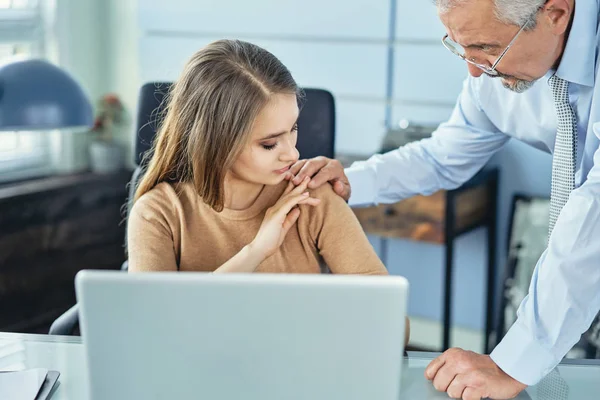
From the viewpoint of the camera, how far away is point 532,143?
187cm

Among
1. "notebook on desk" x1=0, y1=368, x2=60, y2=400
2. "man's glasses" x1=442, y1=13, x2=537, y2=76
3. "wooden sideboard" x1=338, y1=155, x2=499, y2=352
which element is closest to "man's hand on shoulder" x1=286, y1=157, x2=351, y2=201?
"man's glasses" x1=442, y1=13, x2=537, y2=76

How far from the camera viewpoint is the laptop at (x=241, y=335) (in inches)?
31.8

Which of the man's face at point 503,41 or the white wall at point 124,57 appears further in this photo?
the white wall at point 124,57

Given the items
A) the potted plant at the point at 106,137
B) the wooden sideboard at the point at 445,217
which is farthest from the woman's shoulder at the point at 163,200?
the potted plant at the point at 106,137

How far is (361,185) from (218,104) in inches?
20.9

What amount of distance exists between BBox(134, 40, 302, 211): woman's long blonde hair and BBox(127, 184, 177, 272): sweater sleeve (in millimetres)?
82

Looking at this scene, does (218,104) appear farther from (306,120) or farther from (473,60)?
(473,60)

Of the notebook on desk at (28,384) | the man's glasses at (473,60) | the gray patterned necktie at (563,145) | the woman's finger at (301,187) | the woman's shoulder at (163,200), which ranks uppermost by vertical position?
the man's glasses at (473,60)

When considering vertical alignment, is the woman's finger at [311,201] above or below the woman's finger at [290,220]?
above

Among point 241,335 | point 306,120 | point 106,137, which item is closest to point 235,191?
point 306,120

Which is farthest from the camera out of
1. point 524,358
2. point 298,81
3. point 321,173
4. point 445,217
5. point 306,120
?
point 298,81

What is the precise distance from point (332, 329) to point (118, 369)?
245mm

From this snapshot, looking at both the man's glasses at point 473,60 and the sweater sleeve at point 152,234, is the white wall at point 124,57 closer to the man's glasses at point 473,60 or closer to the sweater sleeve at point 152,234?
the sweater sleeve at point 152,234

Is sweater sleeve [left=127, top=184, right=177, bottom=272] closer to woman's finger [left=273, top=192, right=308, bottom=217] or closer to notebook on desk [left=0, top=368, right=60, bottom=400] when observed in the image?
woman's finger [left=273, top=192, right=308, bottom=217]
